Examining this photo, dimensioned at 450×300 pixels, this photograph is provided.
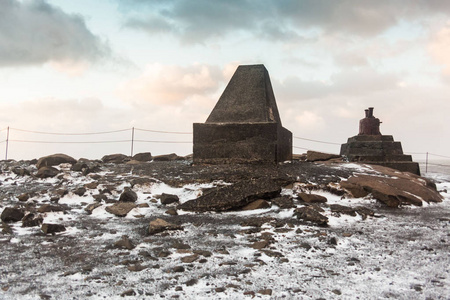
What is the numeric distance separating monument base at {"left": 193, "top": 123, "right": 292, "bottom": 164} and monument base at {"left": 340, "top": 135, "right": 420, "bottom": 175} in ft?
13.5

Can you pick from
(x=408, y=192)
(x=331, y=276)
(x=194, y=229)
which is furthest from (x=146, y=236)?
(x=408, y=192)

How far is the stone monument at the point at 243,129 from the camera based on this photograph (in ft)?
25.2

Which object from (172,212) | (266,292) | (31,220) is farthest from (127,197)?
(266,292)

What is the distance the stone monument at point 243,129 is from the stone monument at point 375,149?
347 centimetres

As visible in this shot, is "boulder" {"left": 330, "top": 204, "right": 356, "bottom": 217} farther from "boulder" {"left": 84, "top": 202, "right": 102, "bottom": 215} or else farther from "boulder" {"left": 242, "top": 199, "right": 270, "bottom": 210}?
"boulder" {"left": 84, "top": 202, "right": 102, "bottom": 215}

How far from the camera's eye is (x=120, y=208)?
5125mm

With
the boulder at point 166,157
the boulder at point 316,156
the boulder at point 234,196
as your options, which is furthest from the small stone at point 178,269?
the boulder at point 166,157

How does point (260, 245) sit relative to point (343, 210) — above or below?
below

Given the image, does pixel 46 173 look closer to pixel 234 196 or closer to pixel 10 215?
pixel 10 215

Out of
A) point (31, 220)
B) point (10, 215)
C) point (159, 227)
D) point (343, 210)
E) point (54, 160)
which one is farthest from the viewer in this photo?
point (54, 160)

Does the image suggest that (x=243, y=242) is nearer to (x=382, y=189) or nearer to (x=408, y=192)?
(x=382, y=189)

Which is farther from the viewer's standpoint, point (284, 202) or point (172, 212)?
point (284, 202)

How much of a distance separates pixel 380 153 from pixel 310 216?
753 centimetres

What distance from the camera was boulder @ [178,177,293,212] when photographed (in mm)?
5148
